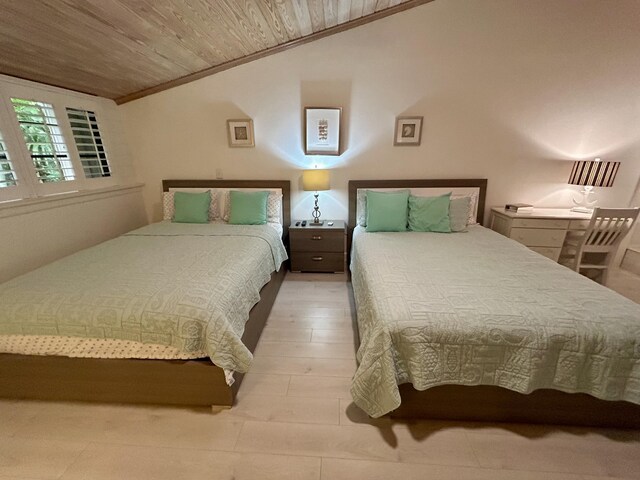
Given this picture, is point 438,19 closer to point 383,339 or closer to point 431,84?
point 431,84

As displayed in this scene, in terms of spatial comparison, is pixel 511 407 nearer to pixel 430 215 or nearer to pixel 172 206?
pixel 430 215

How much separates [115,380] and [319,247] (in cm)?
203

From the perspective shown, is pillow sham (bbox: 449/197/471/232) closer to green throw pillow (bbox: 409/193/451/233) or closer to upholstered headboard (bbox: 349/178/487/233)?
green throw pillow (bbox: 409/193/451/233)

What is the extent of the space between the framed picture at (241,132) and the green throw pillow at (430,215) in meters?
1.94

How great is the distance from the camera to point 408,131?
9.88ft

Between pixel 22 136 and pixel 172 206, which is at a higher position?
pixel 22 136

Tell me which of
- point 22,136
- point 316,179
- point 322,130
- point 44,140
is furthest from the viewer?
point 322,130

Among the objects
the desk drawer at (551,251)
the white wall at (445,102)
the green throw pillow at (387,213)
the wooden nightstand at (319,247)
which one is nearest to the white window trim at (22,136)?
the white wall at (445,102)

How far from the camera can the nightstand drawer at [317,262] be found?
3.12 metres

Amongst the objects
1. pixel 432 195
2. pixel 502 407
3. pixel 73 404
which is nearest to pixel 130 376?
pixel 73 404

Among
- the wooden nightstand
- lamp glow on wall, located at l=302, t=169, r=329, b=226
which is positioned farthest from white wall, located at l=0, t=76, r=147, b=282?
lamp glow on wall, located at l=302, t=169, r=329, b=226

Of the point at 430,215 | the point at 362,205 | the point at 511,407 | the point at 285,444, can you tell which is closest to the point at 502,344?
the point at 511,407

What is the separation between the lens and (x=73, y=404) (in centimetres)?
162

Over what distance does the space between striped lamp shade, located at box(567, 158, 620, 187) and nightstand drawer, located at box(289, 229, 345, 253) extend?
2465 mm
